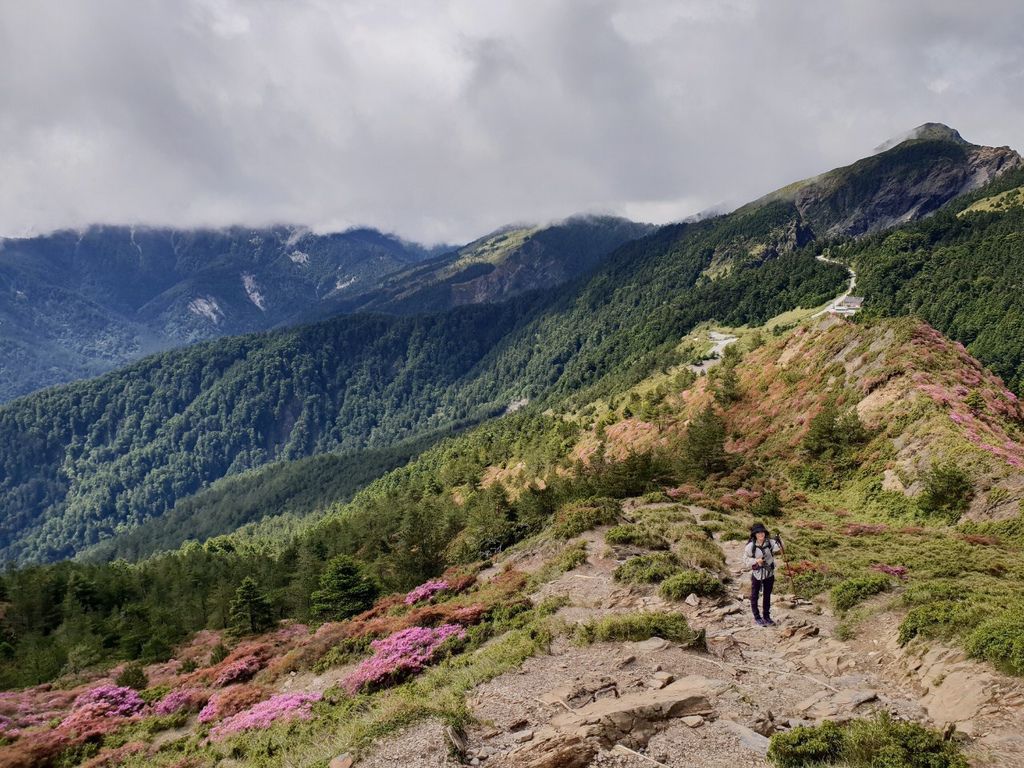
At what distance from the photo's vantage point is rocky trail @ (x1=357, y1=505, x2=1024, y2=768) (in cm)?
1322

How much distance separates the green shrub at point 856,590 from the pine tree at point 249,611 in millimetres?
48288

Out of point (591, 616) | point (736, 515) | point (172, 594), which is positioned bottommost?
point (172, 594)

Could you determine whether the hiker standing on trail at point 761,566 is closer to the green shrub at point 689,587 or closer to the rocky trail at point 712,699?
the rocky trail at point 712,699

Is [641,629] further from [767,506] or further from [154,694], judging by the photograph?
[154,694]

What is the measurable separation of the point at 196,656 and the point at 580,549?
119ft

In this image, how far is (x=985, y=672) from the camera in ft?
48.7

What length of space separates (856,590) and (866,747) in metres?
13.2

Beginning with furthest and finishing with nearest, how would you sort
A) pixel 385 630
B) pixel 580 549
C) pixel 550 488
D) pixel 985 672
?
1. pixel 550 488
2. pixel 580 549
3. pixel 385 630
4. pixel 985 672

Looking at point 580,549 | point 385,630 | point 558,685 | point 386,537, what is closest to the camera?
point 558,685

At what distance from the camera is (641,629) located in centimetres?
2123

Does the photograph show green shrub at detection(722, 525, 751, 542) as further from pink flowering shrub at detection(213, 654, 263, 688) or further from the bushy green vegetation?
pink flowering shrub at detection(213, 654, 263, 688)

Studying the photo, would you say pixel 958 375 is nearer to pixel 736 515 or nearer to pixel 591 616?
pixel 736 515

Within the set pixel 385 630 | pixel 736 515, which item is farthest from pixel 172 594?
pixel 736 515

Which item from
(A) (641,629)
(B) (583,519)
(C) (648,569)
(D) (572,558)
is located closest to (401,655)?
(A) (641,629)
